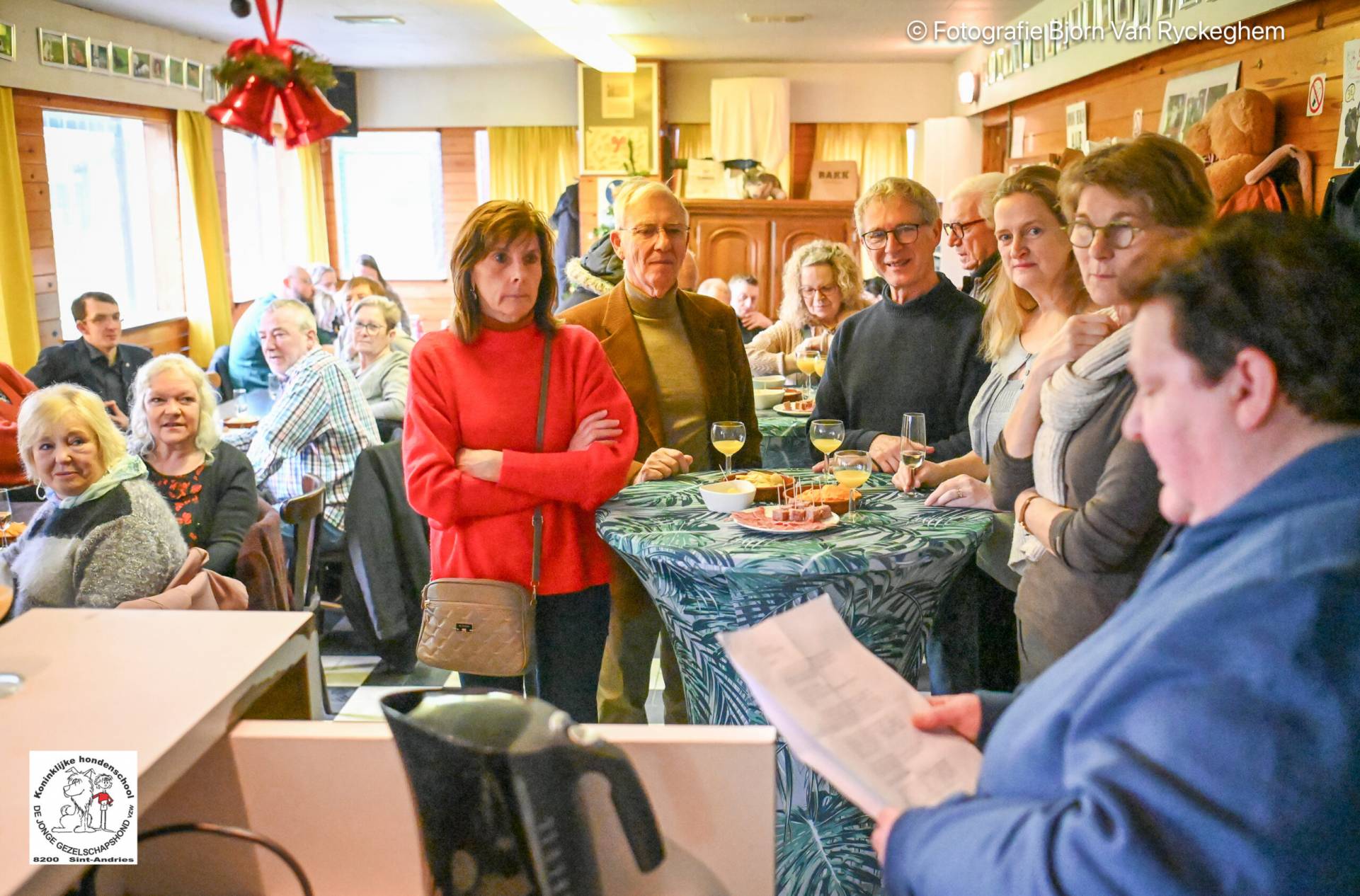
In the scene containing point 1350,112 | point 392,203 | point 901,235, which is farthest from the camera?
point 392,203

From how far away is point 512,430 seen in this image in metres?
2.20

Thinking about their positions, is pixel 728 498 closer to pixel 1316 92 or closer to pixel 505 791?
pixel 505 791

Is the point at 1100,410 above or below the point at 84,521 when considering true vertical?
above

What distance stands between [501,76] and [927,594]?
31.7ft

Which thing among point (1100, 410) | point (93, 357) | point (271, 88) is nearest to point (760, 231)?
point (271, 88)

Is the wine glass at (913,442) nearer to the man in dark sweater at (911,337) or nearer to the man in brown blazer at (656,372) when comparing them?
the man in dark sweater at (911,337)

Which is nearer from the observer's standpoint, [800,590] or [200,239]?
[800,590]

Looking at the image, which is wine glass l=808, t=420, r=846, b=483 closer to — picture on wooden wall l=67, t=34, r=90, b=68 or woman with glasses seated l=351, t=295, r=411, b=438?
woman with glasses seated l=351, t=295, r=411, b=438

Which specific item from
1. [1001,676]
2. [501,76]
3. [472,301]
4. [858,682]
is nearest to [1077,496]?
[858,682]

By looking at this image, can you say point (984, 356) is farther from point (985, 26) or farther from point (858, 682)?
point (985, 26)

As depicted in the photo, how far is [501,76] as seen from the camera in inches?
417

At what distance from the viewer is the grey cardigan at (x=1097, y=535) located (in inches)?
61.9

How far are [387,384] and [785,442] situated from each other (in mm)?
1878

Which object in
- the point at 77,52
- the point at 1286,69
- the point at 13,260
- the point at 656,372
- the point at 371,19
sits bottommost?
the point at 656,372
